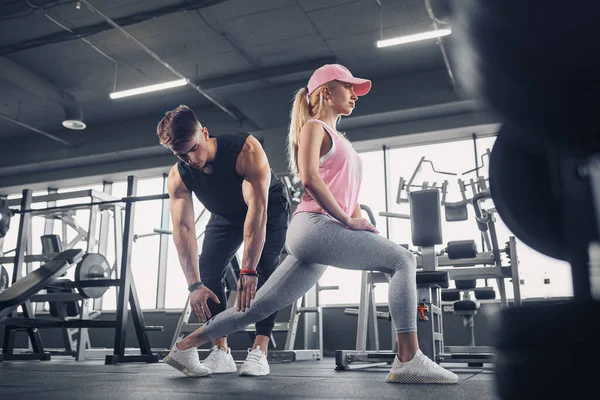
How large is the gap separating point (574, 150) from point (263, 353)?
178 cm

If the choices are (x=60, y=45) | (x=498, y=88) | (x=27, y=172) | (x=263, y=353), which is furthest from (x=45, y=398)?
(x=27, y=172)

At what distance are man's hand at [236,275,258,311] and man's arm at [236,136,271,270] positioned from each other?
60mm

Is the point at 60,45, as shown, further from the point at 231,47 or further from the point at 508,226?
the point at 508,226

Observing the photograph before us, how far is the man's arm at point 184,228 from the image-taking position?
6.27 ft

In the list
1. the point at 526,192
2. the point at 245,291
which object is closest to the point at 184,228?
the point at 245,291

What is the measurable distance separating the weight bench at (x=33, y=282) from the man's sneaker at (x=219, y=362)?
76.6 inches

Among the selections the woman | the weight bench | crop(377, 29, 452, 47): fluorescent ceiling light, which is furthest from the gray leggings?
crop(377, 29, 452, 47): fluorescent ceiling light

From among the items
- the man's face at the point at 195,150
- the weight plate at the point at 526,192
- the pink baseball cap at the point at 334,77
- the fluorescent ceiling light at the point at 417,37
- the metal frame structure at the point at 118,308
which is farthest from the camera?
the fluorescent ceiling light at the point at 417,37

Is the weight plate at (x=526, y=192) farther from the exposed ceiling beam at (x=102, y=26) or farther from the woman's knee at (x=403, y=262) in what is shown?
the exposed ceiling beam at (x=102, y=26)

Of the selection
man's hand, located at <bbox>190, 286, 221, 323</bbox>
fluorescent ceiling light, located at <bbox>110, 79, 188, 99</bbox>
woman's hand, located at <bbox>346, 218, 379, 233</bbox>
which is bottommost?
man's hand, located at <bbox>190, 286, 221, 323</bbox>

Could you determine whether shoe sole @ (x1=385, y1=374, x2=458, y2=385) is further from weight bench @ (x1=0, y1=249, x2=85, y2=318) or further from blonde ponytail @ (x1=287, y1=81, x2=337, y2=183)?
weight bench @ (x1=0, y1=249, x2=85, y2=318)

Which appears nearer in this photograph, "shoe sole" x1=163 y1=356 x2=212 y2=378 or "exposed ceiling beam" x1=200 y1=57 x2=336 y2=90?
"shoe sole" x1=163 y1=356 x2=212 y2=378

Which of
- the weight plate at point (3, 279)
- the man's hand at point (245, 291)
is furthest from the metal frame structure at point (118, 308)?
the man's hand at point (245, 291)

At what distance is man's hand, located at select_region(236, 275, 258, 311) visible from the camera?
1.58m
